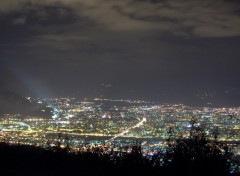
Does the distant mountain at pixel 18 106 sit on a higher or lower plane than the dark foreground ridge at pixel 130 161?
higher

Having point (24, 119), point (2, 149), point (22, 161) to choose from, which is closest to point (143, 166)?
point (22, 161)

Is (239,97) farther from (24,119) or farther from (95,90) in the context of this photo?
(24,119)

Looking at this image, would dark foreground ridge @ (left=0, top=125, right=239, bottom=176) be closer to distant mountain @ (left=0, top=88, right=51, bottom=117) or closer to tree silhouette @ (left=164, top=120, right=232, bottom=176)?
tree silhouette @ (left=164, top=120, right=232, bottom=176)

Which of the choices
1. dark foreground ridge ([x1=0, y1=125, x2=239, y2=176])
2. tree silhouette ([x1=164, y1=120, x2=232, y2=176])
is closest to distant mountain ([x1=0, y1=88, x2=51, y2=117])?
dark foreground ridge ([x1=0, y1=125, x2=239, y2=176])

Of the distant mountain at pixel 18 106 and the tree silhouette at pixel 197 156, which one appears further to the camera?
Result: the distant mountain at pixel 18 106

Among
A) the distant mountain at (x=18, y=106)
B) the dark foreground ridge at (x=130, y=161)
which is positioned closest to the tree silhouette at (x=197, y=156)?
the dark foreground ridge at (x=130, y=161)

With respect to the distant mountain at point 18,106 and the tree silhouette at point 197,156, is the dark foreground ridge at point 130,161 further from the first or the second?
the distant mountain at point 18,106
